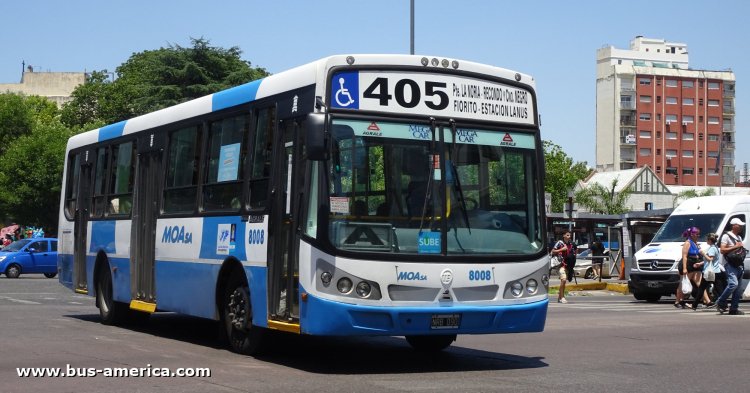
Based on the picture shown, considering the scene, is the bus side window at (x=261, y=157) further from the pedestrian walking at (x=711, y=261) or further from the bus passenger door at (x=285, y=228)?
the pedestrian walking at (x=711, y=261)

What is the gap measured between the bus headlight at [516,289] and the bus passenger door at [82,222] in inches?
367

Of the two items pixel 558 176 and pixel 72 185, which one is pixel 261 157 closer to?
pixel 72 185

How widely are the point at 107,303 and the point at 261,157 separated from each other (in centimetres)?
645

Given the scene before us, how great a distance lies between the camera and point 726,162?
490 feet

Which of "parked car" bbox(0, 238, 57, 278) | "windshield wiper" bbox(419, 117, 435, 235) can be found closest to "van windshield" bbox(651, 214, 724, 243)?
"windshield wiper" bbox(419, 117, 435, 235)

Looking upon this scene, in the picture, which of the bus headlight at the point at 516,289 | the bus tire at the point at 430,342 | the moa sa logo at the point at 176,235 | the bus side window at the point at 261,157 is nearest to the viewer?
the bus headlight at the point at 516,289

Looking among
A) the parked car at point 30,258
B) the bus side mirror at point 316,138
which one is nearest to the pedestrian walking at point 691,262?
the bus side mirror at point 316,138

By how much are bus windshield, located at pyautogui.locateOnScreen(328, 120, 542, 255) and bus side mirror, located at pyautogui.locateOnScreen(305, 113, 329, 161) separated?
391 mm

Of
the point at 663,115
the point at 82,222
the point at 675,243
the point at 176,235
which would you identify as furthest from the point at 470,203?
the point at 663,115

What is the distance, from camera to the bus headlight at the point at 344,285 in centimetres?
1086

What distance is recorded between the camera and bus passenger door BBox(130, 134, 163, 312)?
620 inches

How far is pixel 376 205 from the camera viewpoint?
11.0 meters

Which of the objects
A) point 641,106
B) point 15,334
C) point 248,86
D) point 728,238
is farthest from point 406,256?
point 641,106

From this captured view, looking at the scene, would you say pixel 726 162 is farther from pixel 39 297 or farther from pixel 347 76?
pixel 347 76
